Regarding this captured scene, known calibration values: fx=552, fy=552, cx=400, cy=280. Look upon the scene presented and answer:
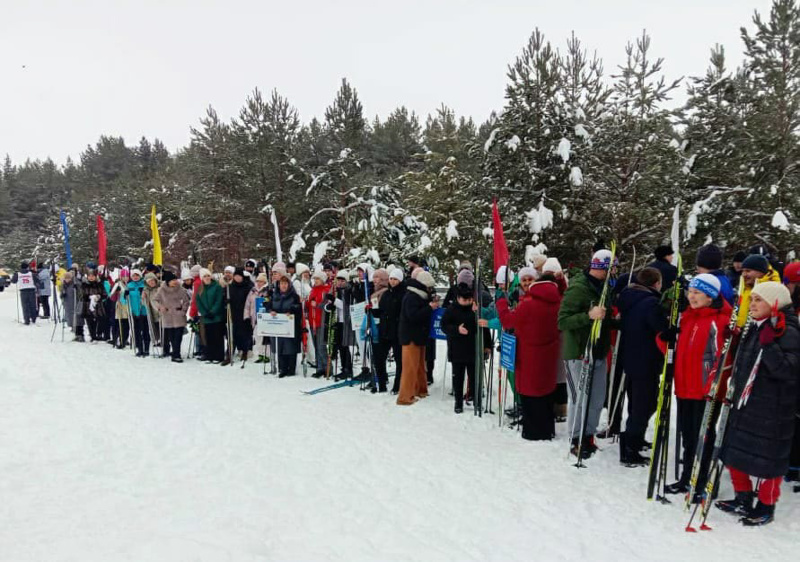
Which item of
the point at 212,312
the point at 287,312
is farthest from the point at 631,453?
the point at 212,312

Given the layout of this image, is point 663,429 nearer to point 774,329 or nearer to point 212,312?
point 774,329

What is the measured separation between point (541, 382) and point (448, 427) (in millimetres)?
1499

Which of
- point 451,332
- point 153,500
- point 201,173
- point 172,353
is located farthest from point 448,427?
point 201,173

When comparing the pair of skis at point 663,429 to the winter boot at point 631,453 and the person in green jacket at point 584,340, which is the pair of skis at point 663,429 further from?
the person in green jacket at point 584,340

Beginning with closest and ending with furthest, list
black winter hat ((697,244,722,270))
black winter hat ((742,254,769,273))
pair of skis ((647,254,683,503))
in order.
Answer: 1. pair of skis ((647,254,683,503))
2. black winter hat ((742,254,769,273))
3. black winter hat ((697,244,722,270))

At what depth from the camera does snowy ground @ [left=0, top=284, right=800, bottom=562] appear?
13.4 feet

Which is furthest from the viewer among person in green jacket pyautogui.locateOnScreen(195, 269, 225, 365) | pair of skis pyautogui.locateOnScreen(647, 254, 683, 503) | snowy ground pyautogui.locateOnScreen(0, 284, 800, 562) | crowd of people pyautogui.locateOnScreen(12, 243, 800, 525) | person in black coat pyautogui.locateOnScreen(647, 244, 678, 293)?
person in green jacket pyautogui.locateOnScreen(195, 269, 225, 365)

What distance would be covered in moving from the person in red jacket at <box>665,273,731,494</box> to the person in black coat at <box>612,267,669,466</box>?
0.42 meters

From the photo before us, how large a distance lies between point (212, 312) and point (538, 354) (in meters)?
7.88

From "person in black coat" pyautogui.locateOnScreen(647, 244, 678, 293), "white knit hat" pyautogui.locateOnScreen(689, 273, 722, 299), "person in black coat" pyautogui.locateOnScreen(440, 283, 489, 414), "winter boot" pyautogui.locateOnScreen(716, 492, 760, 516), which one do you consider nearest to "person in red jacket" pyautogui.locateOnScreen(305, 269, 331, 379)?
"person in black coat" pyautogui.locateOnScreen(440, 283, 489, 414)

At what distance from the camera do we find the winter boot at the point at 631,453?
18.7ft

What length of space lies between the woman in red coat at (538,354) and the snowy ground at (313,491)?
28 centimetres

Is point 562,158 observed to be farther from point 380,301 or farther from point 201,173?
point 201,173

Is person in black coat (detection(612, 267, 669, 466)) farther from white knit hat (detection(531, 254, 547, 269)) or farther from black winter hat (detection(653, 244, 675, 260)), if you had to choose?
white knit hat (detection(531, 254, 547, 269))
